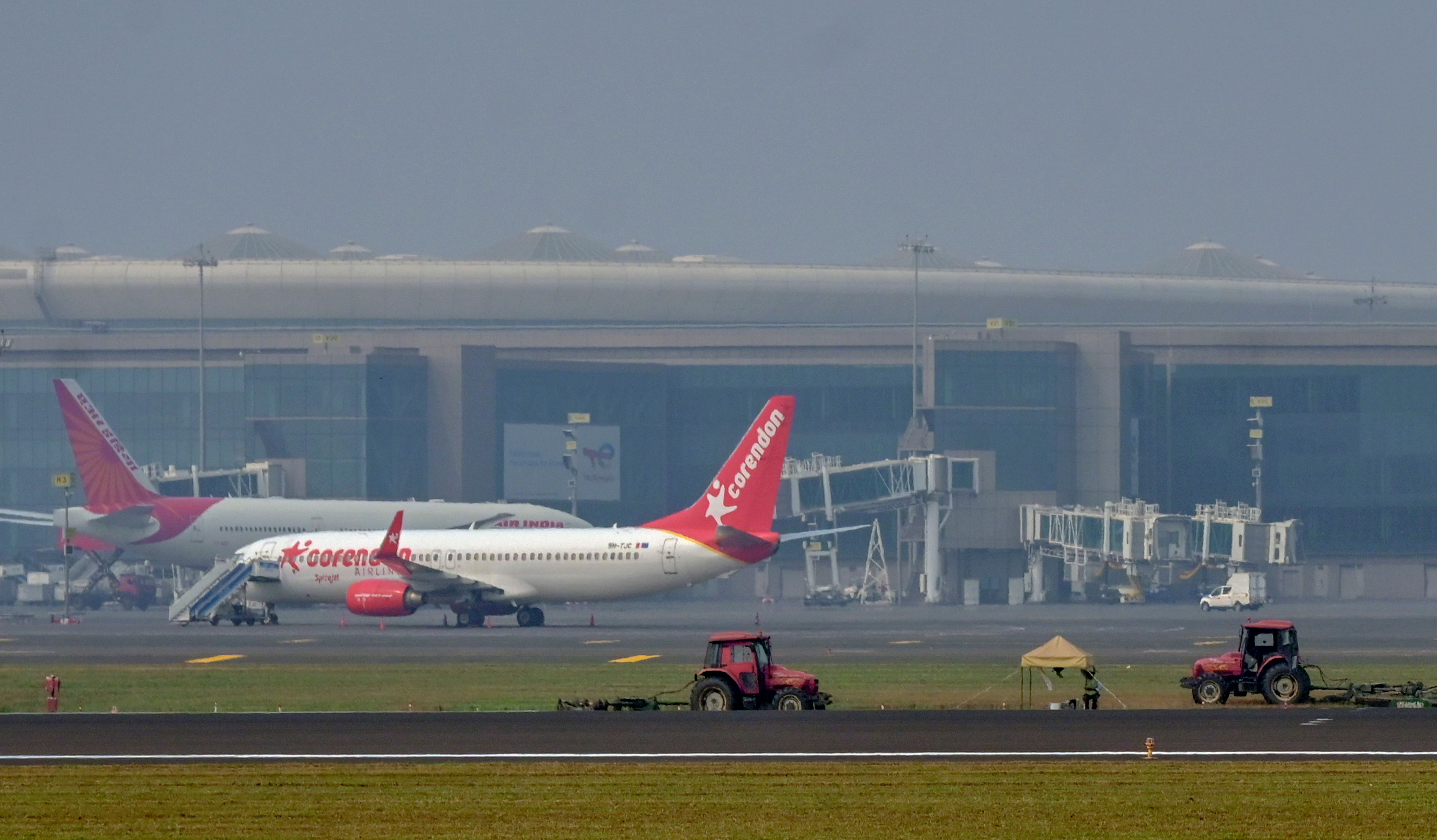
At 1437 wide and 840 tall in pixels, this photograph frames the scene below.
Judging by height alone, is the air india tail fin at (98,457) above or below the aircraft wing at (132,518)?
above

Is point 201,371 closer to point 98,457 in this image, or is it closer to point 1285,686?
point 98,457

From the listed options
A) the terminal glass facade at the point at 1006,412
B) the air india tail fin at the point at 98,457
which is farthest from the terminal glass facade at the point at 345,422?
the terminal glass facade at the point at 1006,412

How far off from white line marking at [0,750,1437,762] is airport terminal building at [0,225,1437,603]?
295ft

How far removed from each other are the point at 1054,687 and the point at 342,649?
24472 mm

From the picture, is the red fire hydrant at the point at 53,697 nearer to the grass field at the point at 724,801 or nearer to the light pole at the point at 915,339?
the grass field at the point at 724,801

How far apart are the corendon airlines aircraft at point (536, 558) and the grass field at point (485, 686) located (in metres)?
17.6

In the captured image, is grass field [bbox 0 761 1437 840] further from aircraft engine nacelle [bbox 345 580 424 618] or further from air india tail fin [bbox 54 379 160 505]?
air india tail fin [bbox 54 379 160 505]

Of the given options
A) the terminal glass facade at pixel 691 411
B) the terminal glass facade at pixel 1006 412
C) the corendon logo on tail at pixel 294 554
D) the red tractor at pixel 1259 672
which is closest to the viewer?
the red tractor at pixel 1259 672

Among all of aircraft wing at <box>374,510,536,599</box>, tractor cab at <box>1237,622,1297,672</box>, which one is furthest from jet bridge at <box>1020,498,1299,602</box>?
tractor cab at <box>1237,622,1297,672</box>

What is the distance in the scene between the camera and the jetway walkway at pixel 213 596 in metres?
78.0

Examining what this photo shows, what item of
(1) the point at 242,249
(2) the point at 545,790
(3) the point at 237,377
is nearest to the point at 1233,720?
(2) the point at 545,790

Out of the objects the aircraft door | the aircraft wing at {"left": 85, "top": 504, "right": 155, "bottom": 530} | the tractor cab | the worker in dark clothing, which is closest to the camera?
the worker in dark clothing

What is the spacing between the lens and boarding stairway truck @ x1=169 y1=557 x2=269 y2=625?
255 ft

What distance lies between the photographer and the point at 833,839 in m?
22.7
